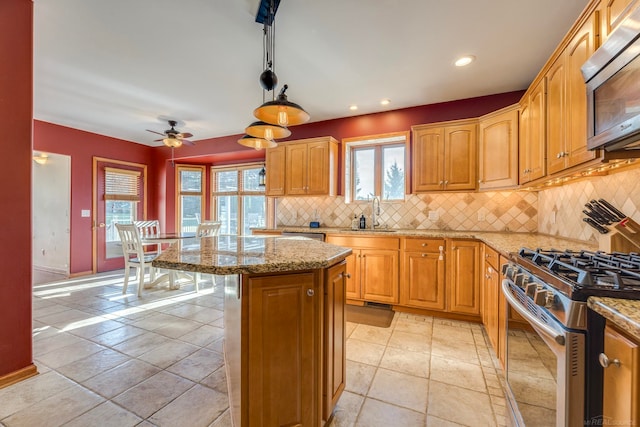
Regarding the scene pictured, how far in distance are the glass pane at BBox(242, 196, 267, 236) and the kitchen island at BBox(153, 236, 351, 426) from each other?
424 centimetres

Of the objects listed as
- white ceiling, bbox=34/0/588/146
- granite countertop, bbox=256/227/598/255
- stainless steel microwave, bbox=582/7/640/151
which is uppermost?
white ceiling, bbox=34/0/588/146

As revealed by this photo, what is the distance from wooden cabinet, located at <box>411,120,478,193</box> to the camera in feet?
10.2

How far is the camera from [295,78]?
115 inches

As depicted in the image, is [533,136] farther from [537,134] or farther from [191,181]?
[191,181]

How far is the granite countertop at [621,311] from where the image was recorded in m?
0.64

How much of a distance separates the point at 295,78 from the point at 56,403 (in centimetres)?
320

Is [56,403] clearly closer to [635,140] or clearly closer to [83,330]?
[83,330]

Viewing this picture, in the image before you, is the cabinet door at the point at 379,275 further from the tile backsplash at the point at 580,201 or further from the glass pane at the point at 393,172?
the tile backsplash at the point at 580,201

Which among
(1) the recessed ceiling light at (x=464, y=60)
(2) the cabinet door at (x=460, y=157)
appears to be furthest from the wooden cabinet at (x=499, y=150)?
(1) the recessed ceiling light at (x=464, y=60)

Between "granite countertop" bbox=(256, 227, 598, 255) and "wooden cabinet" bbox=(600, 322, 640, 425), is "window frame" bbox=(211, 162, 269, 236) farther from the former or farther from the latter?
"wooden cabinet" bbox=(600, 322, 640, 425)

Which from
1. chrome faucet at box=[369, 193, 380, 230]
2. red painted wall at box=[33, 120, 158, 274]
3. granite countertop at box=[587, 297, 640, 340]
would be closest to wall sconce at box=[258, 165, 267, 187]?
chrome faucet at box=[369, 193, 380, 230]

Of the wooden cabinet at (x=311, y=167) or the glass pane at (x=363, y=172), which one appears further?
the glass pane at (x=363, y=172)

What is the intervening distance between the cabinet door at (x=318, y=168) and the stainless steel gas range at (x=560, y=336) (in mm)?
2692

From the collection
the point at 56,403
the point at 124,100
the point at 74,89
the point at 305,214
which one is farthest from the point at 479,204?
the point at 74,89
